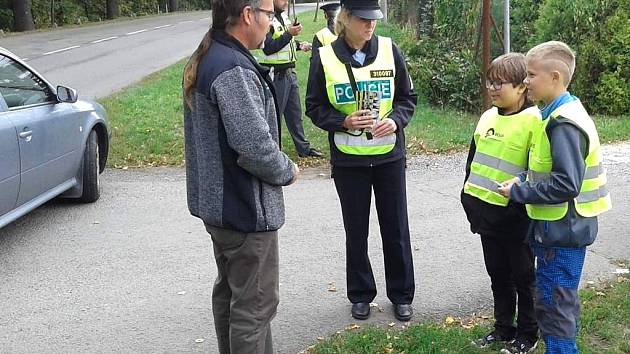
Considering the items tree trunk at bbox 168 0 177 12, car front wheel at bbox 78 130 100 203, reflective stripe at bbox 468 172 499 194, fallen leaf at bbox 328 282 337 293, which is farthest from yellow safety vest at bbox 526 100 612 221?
tree trunk at bbox 168 0 177 12

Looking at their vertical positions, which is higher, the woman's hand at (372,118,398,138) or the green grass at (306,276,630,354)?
the woman's hand at (372,118,398,138)

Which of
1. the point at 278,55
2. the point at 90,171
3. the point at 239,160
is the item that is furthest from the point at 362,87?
the point at 278,55

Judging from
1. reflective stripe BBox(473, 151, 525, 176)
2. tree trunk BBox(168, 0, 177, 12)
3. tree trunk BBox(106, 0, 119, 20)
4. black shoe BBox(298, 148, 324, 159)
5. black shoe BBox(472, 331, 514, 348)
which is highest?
reflective stripe BBox(473, 151, 525, 176)

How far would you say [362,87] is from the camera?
414 centimetres

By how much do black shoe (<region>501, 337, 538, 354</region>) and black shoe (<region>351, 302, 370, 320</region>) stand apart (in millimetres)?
879

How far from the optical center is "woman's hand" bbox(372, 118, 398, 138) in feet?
13.5

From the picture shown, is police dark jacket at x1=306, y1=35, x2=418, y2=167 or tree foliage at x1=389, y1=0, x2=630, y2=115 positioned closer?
police dark jacket at x1=306, y1=35, x2=418, y2=167

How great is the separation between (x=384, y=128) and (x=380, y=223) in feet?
2.04

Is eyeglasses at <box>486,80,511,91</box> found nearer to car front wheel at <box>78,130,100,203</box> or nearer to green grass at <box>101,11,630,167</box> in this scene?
car front wheel at <box>78,130,100,203</box>

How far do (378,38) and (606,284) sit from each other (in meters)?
2.22

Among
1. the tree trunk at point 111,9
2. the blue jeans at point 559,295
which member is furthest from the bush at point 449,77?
the tree trunk at point 111,9

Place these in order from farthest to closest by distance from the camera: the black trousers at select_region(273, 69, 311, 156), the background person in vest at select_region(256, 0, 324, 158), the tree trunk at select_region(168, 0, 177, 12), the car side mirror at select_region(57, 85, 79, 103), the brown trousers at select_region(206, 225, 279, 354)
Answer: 1. the tree trunk at select_region(168, 0, 177, 12)
2. the black trousers at select_region(273, 69, 311, 156)
3. the background person in vest at select_region(256, 0, 324, 158)
4. the car side mirror at select_region(57, 85, 79, 103)
5. the brown trousers at select_region(206, 225, 279, 354)

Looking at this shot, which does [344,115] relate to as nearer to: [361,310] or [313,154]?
[361,310]

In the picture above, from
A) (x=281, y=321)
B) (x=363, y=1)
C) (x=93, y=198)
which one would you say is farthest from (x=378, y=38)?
(x=93, y=198)
